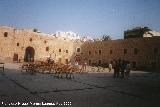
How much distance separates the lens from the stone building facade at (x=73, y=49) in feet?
117

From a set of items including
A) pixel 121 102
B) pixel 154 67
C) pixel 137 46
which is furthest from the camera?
pixel 137 46

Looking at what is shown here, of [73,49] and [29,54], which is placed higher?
[73,49]

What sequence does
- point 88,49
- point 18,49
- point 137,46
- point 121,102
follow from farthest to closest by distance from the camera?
1. point 88,49
2. point 18,49
3. point 137,46
4. point 121,102

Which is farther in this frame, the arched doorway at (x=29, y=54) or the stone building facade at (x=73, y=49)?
the arched doorway at (x=29, y=54)

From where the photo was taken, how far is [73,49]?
47.8m

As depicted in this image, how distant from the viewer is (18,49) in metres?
39.8

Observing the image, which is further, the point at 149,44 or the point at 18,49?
the point at 18,49

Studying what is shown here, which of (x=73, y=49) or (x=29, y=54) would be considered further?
(x=73, y=49)

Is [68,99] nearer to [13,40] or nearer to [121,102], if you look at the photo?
[121,102]

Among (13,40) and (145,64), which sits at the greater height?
(13,40)

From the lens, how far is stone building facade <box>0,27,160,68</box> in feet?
117

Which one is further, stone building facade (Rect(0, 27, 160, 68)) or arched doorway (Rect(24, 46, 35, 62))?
arched doorway (Rect(24, 46, 35, 62))

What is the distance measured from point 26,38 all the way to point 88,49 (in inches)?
578

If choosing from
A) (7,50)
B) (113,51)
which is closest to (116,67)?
(113,51)
